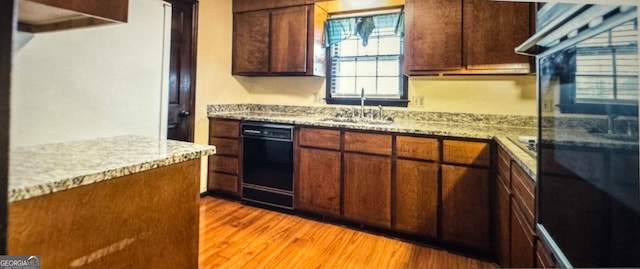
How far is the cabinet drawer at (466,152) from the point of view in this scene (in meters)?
2.19

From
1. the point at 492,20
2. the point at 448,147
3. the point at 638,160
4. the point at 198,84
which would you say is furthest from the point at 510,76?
the point at 198,84

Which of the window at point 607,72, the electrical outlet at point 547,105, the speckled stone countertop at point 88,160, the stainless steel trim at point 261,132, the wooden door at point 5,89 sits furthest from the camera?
the stainless steel trim at point 261,132

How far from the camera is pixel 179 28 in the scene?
3.04 metres

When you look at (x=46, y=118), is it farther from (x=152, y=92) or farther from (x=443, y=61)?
(x=443, y=61)

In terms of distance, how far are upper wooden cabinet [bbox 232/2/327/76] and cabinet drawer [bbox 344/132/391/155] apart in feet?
3.04

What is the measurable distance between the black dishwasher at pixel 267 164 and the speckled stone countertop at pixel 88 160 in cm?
162

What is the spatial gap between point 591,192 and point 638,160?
0.65 feet

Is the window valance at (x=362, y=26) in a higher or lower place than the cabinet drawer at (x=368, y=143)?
higher

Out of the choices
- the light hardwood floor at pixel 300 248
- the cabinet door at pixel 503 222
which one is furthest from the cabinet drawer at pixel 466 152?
the light hardwood floor at pixel 300 248

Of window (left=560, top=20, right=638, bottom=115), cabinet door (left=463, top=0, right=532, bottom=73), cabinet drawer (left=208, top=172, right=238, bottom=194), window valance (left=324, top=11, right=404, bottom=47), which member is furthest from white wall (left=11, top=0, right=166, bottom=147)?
Answer: cabinet door (left=463, top=0, right=532, bottom=73)

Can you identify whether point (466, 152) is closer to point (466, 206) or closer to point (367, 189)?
point (466, 206)

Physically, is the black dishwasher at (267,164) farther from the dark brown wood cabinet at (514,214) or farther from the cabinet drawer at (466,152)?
the dark brown wood cabinet at (514,214)

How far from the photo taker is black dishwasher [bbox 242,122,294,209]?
116 inches

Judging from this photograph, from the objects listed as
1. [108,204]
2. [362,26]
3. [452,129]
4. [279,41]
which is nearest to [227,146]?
[279,41]
